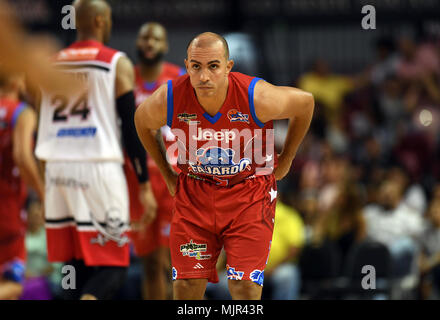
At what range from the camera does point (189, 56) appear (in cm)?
414

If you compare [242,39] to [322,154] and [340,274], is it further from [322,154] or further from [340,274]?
[340,274]

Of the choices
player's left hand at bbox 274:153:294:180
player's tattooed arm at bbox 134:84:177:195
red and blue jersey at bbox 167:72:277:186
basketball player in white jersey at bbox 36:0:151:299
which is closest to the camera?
red and blue jersey at bbox 167:72:277:186

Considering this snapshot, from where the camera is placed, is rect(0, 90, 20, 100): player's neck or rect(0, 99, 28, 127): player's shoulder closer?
rect(0, 99, 28, 127): player's shoulder

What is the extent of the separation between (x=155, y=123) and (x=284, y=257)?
413 cm

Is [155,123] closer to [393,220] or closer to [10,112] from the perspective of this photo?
[10,112]

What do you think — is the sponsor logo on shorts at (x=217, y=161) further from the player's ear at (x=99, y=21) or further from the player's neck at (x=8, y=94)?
the player's neck at (x=8, y=94)

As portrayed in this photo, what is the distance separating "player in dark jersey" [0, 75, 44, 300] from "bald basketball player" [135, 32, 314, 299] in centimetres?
195

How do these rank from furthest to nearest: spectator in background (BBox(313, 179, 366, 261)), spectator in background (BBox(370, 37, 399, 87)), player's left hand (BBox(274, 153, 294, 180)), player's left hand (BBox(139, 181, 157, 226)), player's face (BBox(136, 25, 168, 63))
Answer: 1. spectator in background (BBox(370, 37, 399, 87))
2. spectator in background (BBox(313, 179, 366, 261))
3. player's face (BBox(136, 25, 168, 63))
4. player's left hand (BBox(139, 181, 157, 226))
5. player's left hand (BBox(274, 153, 294, 180))

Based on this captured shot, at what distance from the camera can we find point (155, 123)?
14.4 feet

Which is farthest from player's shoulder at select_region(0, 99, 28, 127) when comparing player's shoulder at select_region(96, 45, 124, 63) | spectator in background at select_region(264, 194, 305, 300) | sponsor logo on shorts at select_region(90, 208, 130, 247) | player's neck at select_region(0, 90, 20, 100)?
spectator in background at select_region(264, 194, 305, 300)

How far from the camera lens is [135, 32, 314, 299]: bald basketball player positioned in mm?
4151

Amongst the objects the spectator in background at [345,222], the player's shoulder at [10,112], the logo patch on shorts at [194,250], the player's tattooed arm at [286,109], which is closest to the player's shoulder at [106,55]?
the player's shoulder at [10,112]

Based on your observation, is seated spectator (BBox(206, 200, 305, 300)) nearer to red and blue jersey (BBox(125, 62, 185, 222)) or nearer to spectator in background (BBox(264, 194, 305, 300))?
spectator in background (BBox(264, 194, 305, 300))

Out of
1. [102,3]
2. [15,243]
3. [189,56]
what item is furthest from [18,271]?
[189,56]
